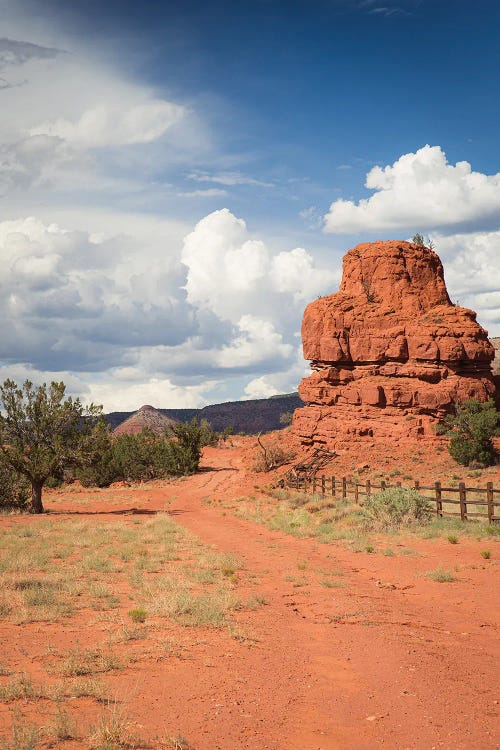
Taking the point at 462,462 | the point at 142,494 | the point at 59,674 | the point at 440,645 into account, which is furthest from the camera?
the point at 142,494

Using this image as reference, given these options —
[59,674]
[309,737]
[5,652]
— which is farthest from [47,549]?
[309,737]

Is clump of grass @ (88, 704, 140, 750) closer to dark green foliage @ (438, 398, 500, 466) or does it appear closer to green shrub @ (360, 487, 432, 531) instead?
green shrub @ (360, 487, 432, 531)

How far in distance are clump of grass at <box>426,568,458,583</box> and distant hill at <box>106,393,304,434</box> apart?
105 metres

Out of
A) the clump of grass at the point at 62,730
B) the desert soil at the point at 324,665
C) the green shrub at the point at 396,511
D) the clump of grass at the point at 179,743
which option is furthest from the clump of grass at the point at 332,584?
the clump of grass at the point at 62,730

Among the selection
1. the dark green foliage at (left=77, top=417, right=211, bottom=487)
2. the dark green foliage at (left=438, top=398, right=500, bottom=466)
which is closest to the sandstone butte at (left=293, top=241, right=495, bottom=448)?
the dark green foliage at (left=438, top=398, right=500, bottom=466)

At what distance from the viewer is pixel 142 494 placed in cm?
4069

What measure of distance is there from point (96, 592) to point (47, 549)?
648 centimetres

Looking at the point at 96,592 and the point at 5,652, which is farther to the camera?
the point at 96,592

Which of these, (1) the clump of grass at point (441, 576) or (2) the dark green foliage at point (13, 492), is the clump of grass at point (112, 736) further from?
(2) the dark green foliage at point (13, 492)

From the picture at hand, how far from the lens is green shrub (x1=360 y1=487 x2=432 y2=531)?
20.2m

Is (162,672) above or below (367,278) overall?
below

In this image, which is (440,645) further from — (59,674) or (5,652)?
(5,652)

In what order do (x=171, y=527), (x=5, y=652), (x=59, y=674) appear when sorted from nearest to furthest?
(x=59, y=674) → (x=5, y=652) → (x=171, y=527)

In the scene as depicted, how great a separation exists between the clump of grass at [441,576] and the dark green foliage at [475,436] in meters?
24.0
